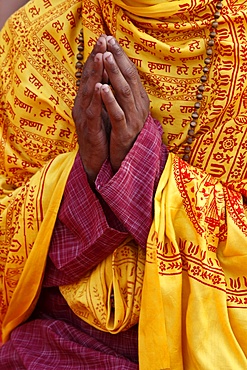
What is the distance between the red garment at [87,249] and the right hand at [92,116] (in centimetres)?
2

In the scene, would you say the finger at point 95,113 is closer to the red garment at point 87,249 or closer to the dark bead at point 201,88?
the red garment at point 87,249

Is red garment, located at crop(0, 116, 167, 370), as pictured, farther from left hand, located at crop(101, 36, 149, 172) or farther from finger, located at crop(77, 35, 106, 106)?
finger, located at crop(77, 35, 106, 106)

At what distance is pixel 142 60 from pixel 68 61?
171mm

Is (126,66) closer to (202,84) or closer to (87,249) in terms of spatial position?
(202,84)

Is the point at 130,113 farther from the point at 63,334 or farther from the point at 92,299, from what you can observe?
the point at 63,334

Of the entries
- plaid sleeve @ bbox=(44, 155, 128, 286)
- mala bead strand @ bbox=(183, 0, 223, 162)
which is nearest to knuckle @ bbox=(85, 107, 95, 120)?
plaid sleeve @ bbox=(44, 155, 128, 286)

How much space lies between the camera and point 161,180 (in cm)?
142

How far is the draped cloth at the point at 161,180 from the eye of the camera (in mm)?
1392

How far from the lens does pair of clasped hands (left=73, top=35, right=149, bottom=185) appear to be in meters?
1.34

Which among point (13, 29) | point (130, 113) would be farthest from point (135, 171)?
point (13, 29)

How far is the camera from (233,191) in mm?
1482

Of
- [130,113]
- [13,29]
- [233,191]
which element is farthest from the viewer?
[13,29]

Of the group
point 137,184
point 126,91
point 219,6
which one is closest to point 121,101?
point 126,91

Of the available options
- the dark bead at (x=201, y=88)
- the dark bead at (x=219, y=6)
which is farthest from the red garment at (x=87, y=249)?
the dark bead at (x=219, y=6)
